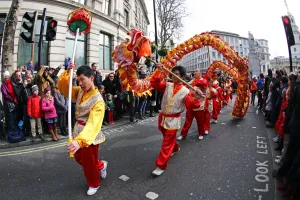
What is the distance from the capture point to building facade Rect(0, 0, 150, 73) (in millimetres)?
12234

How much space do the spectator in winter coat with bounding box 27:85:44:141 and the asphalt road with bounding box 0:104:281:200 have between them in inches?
26.2

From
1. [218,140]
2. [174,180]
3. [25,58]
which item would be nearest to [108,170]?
[174,180]

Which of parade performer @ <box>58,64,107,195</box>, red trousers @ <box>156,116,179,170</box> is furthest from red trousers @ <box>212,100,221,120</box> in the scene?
parade performer @ <box>58,64,107,195</box>

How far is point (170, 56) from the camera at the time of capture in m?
6.51

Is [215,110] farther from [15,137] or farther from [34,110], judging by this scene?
[15,137]

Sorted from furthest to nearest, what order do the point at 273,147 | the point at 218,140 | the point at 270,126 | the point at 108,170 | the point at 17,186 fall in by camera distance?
the point at 270,126 < the point at 218,140 < the point at 273,147 < the point at 108,170 < the point at 17,186

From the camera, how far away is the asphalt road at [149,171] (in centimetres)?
293

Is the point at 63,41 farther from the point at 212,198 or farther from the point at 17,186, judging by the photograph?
the point at 212,198

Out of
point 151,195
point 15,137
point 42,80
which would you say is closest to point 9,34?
point 42,80

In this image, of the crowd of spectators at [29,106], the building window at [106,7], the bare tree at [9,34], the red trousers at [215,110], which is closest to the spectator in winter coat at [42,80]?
the crowd of spectators at [29,106]

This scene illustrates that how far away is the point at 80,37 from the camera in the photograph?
14.6 meters

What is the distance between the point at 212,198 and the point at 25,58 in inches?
530

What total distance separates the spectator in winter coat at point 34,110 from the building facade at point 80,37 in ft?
15.5

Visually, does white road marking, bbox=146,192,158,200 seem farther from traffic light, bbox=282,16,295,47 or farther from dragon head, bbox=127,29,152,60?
traffic light, bbox=282,16,295,47
